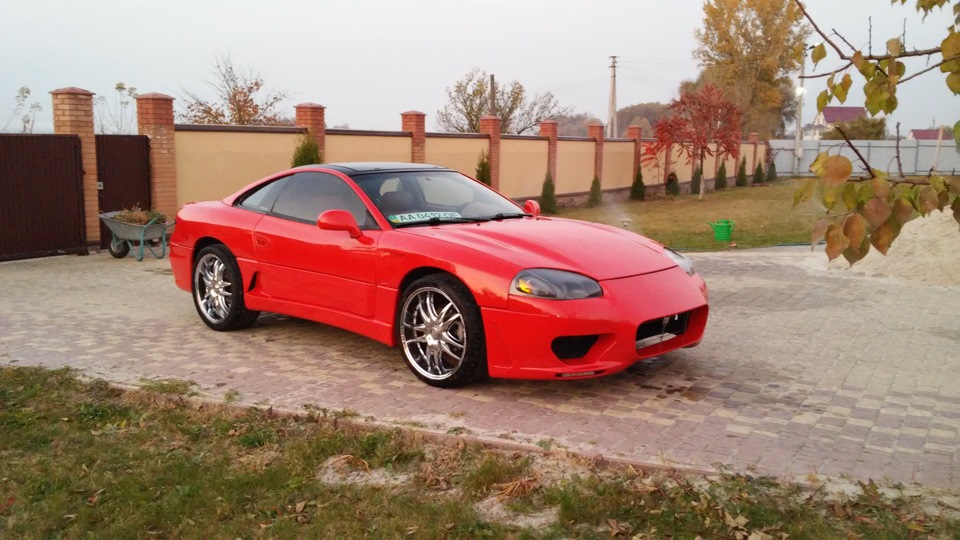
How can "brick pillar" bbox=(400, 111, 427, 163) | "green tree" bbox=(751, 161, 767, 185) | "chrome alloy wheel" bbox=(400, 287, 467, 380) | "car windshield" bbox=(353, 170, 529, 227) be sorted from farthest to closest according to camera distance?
"green tree" bbox=(751, 161, 767, 185), "brick pillar" bbox=(400, 111, 427, 163), "car windshield" bbox=(353, 170, 529, 227), "chrome alloy wheel" bbox=(400, 287, 467, 380)

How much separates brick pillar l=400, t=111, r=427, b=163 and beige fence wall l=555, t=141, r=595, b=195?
7621 millimetres

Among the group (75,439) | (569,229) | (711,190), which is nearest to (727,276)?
(569,229)

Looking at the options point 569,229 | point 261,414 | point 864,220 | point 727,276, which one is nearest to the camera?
point 864,220

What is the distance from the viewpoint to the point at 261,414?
16.7 feet

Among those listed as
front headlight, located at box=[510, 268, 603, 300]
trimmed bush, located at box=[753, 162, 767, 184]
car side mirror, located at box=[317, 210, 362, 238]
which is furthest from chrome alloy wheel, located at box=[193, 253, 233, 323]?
trimmed bush, located at box=[753, 162, 767, 184]

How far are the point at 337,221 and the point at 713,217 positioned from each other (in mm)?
20165

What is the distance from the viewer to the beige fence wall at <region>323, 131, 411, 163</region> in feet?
63.3

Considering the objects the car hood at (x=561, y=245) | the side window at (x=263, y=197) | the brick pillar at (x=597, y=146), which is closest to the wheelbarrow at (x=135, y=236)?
the side window at (x=263, y=197)

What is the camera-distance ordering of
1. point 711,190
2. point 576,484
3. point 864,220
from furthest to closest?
point 711,190 → point 576,484 → point 864,220

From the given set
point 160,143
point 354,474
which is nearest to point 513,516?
point 354,474

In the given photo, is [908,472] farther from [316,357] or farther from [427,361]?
[316,357]

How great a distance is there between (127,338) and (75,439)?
8.64 feet

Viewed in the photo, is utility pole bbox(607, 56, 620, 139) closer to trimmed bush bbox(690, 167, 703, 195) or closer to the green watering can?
trimmed bush bbox(690, 167, 703, 195)

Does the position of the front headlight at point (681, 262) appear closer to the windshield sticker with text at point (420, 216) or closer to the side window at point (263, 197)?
the windshield sticker with text at point (420, 216)
